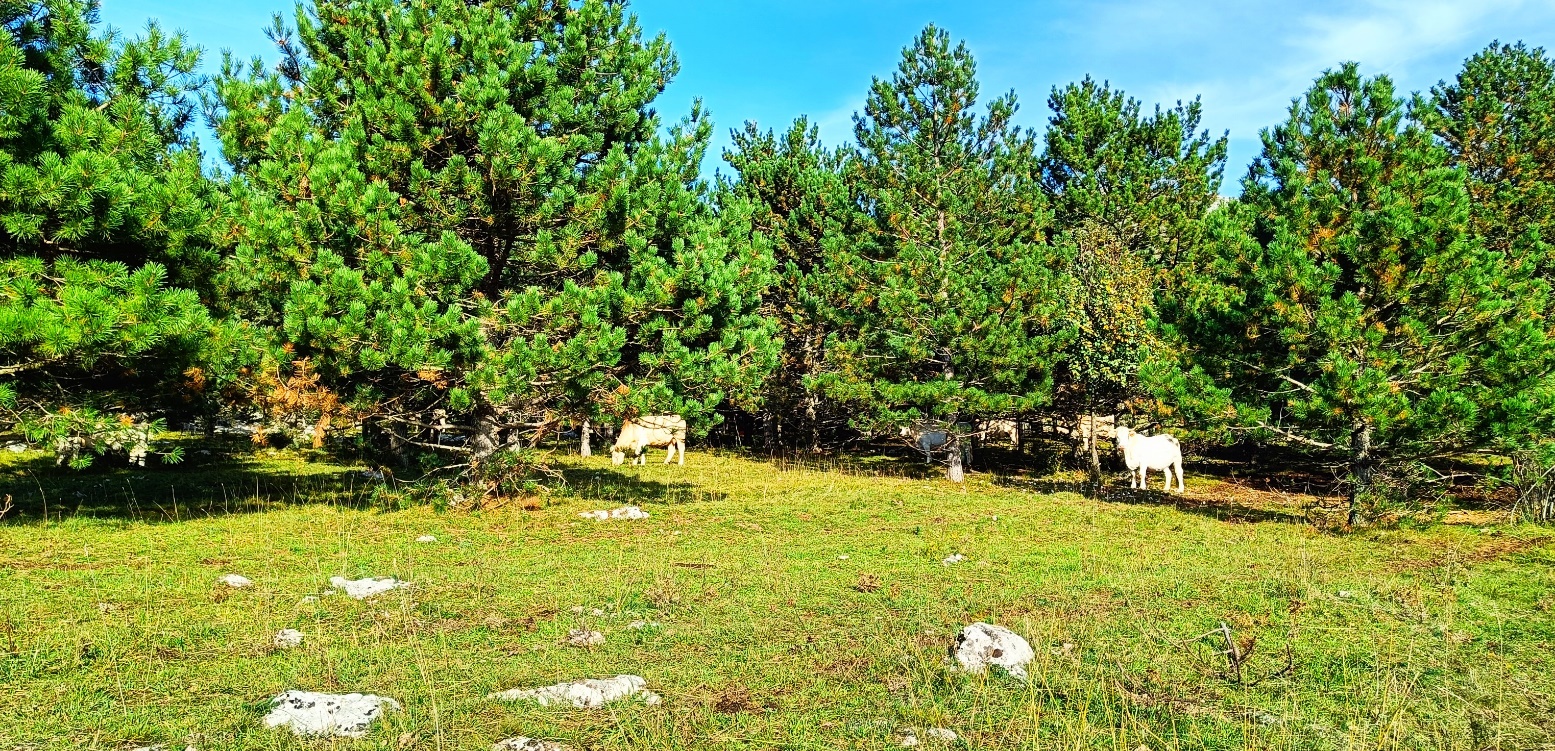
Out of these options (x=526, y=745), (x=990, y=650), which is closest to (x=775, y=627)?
(x=990, y=650)

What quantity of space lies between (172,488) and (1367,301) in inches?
785

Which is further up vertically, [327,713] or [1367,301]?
[1367,301]

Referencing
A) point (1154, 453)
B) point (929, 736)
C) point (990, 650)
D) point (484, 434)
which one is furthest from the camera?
point (1154, 453)

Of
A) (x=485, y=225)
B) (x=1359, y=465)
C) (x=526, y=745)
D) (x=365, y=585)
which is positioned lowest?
(x=526, y=745)

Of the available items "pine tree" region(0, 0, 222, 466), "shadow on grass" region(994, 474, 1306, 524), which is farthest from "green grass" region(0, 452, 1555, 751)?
"pine tree" region(0, 0, 222, 466)

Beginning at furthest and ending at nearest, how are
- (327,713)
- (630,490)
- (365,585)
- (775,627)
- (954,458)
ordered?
(954,458)
(630,490)
(365,585)
(775,627)
(327,713)

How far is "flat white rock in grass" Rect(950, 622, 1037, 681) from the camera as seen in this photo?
611 centimetres

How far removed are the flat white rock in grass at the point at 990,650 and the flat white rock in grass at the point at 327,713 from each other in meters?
3.67

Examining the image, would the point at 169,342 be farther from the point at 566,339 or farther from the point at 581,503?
the point at 581,503

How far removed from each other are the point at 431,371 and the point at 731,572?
5317 mm

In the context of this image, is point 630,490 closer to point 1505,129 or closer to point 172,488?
point 172,488

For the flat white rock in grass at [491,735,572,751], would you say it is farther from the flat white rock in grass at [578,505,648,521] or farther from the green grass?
the flat white rock in grass at [578,505,648,521]

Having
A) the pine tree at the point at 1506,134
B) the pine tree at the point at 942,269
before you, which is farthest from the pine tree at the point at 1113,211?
the pine tree at the point at 1506,134

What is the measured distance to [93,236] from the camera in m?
9.82
